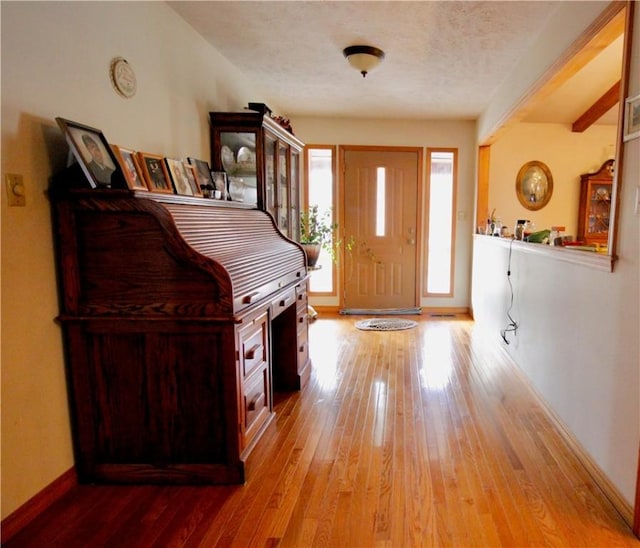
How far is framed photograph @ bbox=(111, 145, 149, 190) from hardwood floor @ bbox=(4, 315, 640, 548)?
1366 millimetres

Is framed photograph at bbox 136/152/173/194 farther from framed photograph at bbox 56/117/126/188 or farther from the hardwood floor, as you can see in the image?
the hardwood floor

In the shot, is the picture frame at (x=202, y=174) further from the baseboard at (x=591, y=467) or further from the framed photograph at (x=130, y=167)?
the baseboard at (x=591, y=467)

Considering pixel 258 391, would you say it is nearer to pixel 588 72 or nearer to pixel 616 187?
pixel 616 187

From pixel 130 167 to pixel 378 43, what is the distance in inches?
78.0

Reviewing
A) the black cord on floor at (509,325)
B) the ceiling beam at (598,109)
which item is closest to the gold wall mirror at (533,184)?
the ceiling beam at (598,109)

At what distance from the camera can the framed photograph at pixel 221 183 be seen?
106 inches

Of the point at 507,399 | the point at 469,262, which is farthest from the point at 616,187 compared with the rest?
the point at 469,262

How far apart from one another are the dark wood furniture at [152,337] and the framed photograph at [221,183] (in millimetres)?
832

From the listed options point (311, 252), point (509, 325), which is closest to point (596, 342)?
point (509, 325)

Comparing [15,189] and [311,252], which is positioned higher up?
[15,189]

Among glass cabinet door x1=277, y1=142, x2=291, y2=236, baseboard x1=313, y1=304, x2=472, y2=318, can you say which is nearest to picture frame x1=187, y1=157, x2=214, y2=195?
glass cabinet door x1=277, y1=142, x2=291, y2=236

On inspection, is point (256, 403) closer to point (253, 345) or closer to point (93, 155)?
point (253, 345)

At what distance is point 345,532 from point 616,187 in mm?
1799

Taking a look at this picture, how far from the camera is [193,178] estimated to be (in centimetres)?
227
